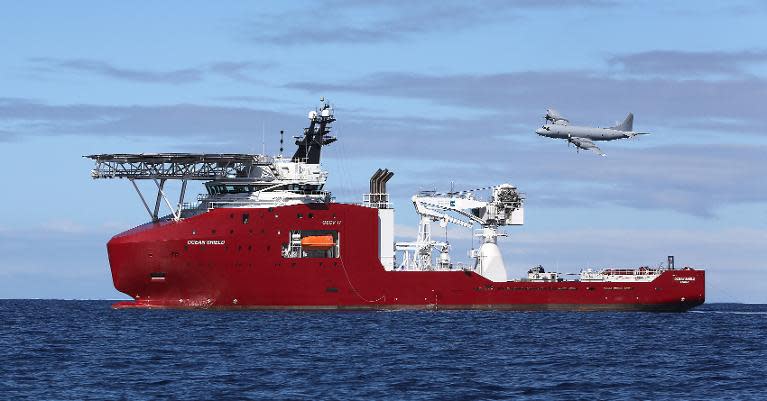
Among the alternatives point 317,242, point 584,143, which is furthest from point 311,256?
point 584,143

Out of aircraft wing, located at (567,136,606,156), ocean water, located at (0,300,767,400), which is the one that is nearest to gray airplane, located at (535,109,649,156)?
aircraft wing, located at (567,136,606,156)

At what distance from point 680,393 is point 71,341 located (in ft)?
82.7

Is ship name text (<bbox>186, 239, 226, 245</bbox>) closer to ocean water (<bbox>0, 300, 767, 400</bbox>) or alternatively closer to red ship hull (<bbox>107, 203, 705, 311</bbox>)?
red ship hull (<bbox>107, 203, 705, 311</bbox>)

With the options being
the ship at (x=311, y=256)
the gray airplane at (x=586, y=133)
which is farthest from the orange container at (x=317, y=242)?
the gray airplane at (x=586, y=133)

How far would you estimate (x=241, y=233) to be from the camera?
6284cm

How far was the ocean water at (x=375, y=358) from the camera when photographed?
104 ft

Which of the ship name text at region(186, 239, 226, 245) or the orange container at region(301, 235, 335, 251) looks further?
the orange container at region(301, 235, 335, 251)

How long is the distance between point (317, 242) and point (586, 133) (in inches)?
750

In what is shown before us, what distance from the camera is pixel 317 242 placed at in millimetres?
63688

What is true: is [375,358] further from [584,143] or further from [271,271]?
[584,143]

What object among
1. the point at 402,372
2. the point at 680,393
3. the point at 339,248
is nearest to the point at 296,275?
the point at 339,248

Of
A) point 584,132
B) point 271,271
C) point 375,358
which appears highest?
point 584,132

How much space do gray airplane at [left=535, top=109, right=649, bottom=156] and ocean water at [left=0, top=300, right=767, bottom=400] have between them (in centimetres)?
1462

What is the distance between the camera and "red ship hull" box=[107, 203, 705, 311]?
62.9 meters
